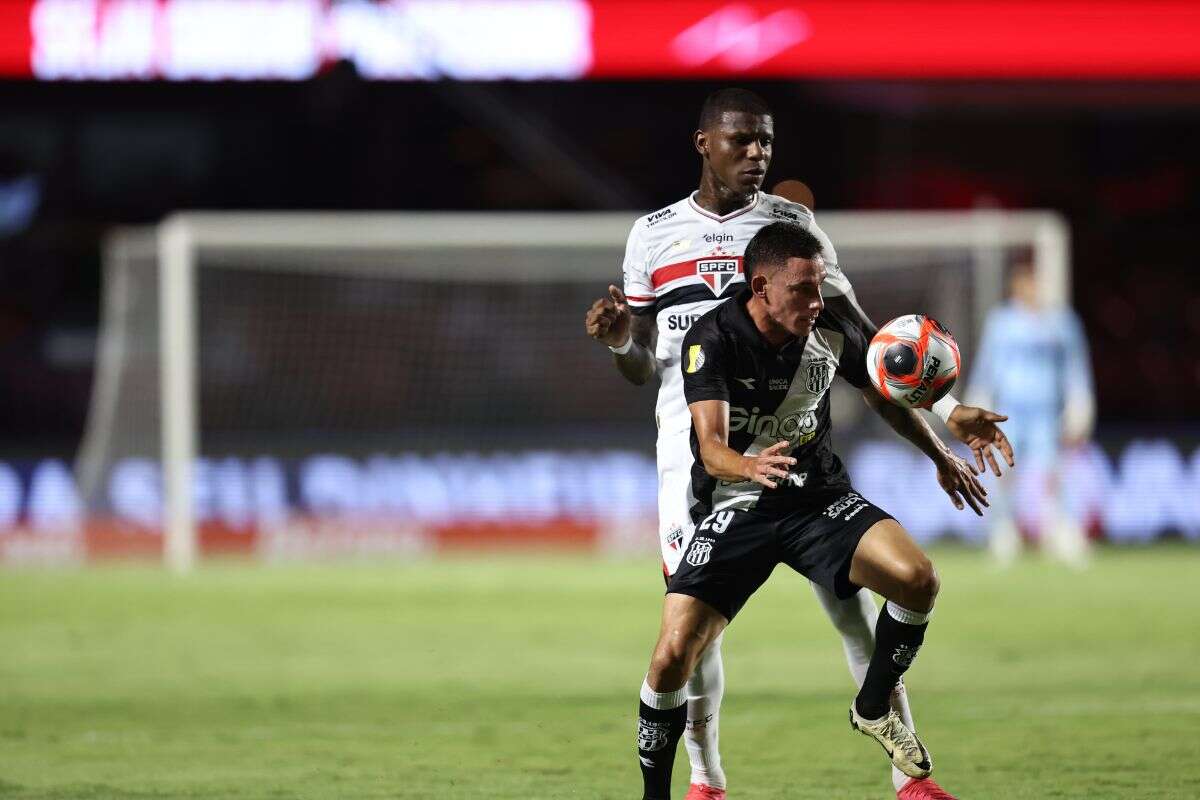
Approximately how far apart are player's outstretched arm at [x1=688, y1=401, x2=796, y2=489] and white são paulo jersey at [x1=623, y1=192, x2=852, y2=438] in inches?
18.4

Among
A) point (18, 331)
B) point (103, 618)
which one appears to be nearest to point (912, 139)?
point (18, 331)

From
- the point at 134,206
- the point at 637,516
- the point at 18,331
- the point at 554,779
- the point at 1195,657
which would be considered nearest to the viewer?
the point at 554,779

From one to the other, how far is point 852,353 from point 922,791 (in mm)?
1350

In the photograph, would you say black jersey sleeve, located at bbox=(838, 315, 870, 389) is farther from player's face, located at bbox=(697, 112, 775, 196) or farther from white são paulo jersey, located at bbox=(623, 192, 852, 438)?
player's face, located at bbox=(697, 112, 775, 196)

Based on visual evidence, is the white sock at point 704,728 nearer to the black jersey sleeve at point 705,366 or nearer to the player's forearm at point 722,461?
the player's forearm at point 722,461

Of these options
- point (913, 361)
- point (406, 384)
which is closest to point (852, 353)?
point (913, 361)

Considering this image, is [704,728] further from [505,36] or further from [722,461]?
[505,36]

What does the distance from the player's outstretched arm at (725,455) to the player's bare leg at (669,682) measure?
41cm

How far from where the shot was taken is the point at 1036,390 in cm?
1415

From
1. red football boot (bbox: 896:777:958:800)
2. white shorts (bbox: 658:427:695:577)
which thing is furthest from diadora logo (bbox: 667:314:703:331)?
red football boot (bbox: 896:777:958:800)

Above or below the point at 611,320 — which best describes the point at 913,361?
below

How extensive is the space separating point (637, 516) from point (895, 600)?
34.1ft

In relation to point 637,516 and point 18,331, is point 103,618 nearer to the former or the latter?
point 637,516

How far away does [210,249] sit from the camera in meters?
15.7
